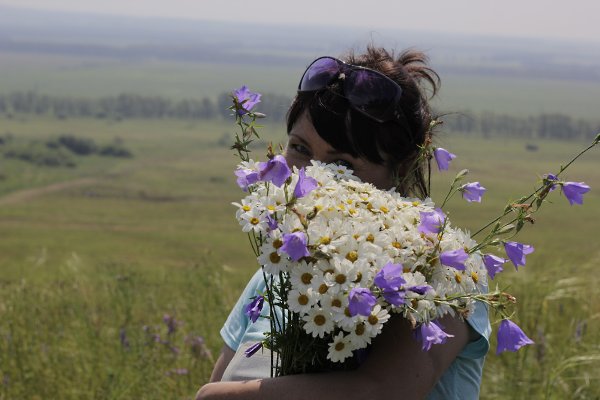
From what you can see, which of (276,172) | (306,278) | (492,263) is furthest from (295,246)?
(492,263)

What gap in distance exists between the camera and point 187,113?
18525 cm

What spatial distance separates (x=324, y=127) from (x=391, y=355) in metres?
0.94

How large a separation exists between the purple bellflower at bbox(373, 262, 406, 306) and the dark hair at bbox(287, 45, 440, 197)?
2.73 feet

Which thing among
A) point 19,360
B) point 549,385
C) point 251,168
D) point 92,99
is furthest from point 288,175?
point 92,99

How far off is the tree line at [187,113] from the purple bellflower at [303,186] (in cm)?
15964

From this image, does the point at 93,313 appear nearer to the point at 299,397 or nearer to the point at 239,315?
the point at 239,315

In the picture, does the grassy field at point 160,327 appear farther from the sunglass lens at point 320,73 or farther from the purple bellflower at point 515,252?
the sunglass lens at point 320,73

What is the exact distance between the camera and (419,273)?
160 cm

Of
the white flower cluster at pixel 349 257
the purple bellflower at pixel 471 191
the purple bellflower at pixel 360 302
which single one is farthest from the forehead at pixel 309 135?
the purple bellflower at pixel 360 302

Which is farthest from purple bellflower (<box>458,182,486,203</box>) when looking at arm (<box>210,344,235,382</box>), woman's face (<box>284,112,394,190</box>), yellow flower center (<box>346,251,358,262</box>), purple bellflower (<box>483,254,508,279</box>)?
arm (<box>210,344,235,382</box>)

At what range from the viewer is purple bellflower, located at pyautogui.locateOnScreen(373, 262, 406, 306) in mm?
1529

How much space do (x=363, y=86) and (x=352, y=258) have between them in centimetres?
98

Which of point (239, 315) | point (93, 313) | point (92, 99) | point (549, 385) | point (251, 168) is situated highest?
point (251, 168)

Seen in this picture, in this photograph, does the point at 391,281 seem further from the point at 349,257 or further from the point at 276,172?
the point at 276,172
